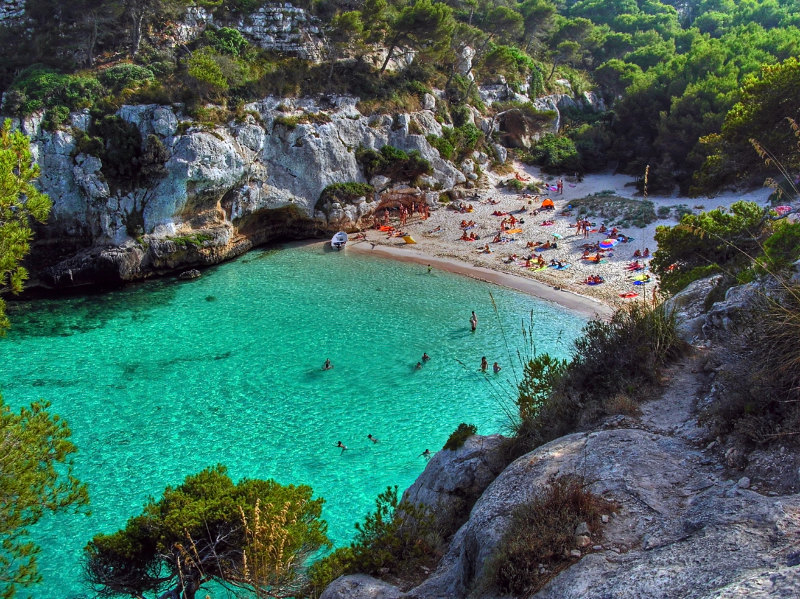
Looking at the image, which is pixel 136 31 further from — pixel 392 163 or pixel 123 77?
pixel 392 163

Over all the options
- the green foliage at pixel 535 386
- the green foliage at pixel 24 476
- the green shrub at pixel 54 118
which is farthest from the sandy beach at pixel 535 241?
the green foliage at pixel 24 476

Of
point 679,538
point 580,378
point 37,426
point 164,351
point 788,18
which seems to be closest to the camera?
point 679,538

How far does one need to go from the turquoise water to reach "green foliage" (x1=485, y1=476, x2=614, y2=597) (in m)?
8.33

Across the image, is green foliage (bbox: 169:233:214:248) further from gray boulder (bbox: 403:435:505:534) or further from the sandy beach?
gray boulder (bbox: 403:435:505:534)

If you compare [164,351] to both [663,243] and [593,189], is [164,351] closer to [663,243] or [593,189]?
[663,243]

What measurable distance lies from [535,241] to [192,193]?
21.6 metres

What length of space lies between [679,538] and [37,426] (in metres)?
8.88

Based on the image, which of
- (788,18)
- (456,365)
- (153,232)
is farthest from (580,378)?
(788,18)

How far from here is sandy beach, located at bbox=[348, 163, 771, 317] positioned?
28.5 metres

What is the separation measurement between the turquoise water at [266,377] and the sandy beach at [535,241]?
2030 millimetres

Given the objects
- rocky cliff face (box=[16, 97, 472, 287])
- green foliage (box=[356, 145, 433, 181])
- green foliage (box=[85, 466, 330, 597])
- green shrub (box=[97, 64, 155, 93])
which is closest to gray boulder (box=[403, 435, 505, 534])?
green foliage (box=[85, 466, 330, 597])

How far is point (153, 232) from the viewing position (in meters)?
31.8

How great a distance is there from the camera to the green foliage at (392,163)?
3897 cm

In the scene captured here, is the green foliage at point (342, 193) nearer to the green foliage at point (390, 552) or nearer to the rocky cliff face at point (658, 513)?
the rocky cliff face at point (658, 513)
